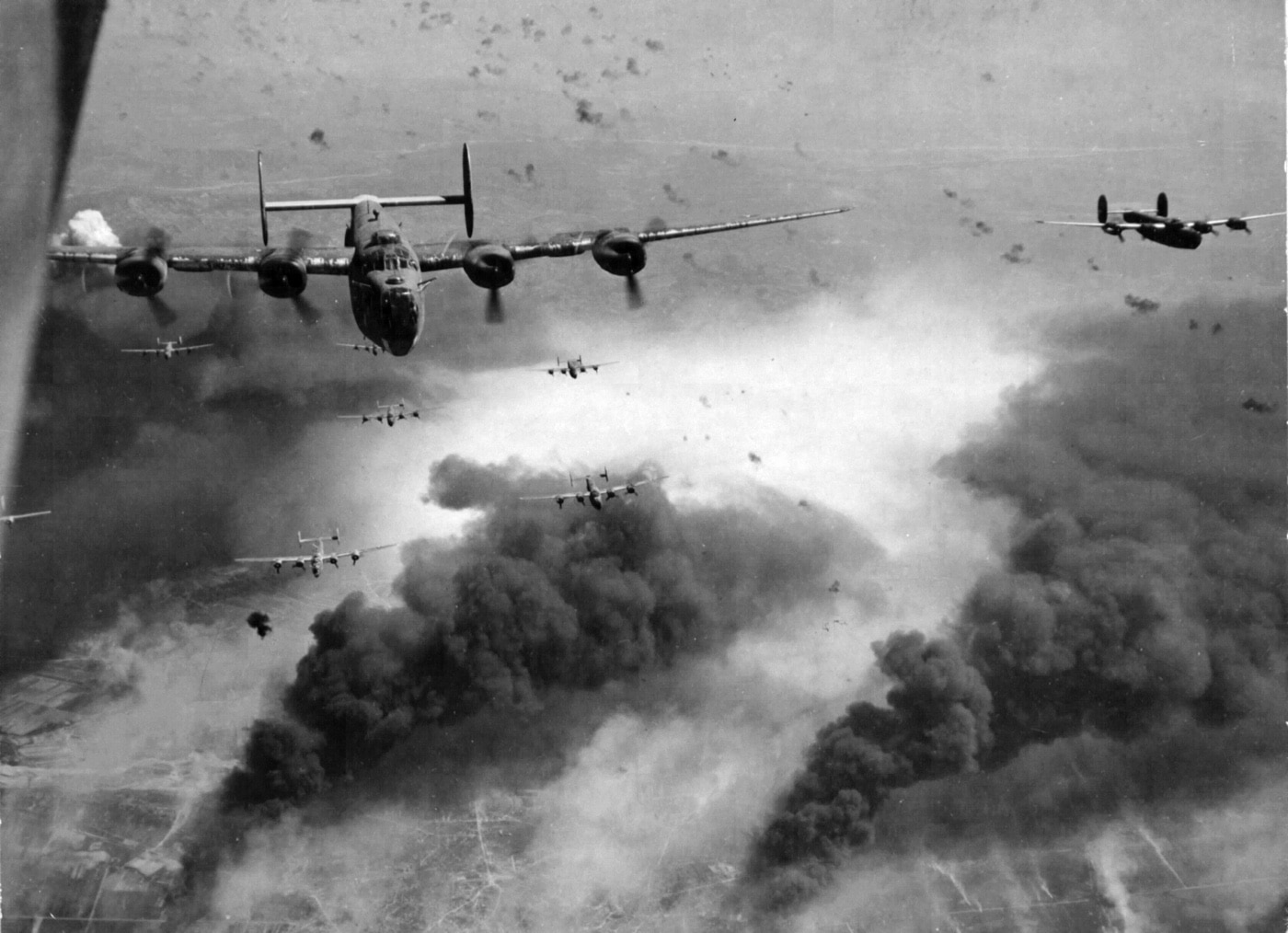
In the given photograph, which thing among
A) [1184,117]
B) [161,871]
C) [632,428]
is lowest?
[161,871]

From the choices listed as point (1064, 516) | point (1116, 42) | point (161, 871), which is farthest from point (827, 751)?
point (1116, 42)

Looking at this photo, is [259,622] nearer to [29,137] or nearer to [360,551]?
[360,551]

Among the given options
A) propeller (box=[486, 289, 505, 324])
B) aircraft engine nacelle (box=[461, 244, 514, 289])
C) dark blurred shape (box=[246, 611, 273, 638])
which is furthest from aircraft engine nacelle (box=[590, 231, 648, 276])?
dark blurred shape (box=[246, 611, 273, 638])

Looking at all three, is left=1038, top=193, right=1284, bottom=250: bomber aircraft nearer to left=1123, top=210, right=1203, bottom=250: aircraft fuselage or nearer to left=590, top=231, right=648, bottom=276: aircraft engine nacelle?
left=1123, top=210, right=1203, bottom=250: aircraft fuselage

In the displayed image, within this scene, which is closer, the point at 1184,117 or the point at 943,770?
the point at 1184,117

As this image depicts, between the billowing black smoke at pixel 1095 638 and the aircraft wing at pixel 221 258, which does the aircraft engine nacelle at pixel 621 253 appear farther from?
the billowing black smoke at pixel 1095 638

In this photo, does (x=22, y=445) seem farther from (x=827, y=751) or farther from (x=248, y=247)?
(x=827, y=751)

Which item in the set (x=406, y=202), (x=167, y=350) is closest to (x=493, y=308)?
(x=406, y=202)
